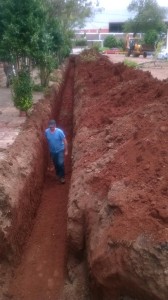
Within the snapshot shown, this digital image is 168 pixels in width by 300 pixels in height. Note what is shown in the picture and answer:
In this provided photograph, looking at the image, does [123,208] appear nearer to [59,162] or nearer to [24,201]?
[24,201]

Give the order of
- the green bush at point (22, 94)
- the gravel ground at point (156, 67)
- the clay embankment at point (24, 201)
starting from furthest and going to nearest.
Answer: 1. the gravel ground at point (156, 67)
2. the green bush at point (22, 94)
3. the clay embankment at point (24, 201)

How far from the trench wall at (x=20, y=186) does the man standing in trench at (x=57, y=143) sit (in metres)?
0.46

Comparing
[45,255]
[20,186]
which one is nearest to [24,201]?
[20,186]

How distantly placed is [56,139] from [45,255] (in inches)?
143

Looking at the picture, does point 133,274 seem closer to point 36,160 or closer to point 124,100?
point 36,160

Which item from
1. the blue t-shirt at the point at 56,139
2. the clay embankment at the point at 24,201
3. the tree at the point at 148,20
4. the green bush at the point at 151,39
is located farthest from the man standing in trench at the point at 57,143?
the tree at the point at 148,20

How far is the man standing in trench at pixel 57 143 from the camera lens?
31.2 feet

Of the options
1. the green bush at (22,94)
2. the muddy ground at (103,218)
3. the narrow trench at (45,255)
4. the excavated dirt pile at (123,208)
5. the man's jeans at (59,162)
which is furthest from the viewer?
the green bush at (22,94)

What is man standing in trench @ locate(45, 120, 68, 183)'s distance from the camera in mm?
9510

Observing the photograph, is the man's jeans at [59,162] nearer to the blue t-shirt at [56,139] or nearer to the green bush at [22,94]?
the blue t-shirt at [56,139]

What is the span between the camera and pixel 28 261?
6738mm

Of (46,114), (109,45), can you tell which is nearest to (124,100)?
(46,114)

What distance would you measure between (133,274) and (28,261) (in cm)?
293

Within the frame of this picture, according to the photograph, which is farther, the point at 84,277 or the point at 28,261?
the point at 28,261
